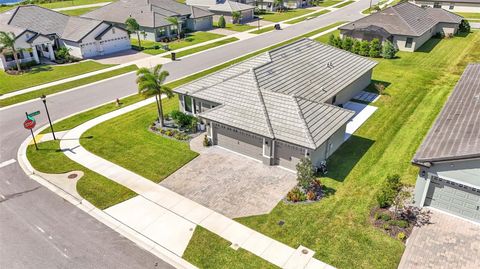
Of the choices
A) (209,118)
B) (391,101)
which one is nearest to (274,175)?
(209,118)

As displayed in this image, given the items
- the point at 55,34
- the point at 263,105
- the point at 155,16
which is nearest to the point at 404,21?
the point at 263,105

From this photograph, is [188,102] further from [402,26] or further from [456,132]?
[402,26]

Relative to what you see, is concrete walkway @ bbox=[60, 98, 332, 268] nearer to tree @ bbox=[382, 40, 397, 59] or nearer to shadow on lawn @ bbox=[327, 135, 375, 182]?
shadow on lawn @ bbox=[327, 135, 375, 182]

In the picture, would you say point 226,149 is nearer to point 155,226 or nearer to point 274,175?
point 274,175

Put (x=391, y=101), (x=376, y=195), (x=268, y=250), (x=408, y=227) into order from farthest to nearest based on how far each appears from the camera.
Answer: (x=391, y=101) → (x=376, y=195) → (x=408, y=227) → (x=268, y=250)

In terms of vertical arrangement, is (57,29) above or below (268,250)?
above

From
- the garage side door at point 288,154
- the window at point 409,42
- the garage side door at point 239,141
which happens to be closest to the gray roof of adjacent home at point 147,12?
the window at point 409,42
